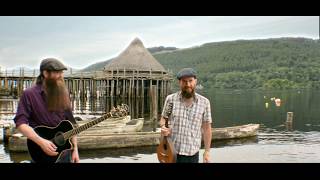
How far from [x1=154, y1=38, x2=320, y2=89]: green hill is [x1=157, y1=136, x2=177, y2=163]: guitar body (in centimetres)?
12738

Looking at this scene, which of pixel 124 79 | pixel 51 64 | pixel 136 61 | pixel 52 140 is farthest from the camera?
pixel 136 61

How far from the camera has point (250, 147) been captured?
Answer: 21.5 m

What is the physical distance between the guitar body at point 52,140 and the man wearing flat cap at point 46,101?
0.15ft

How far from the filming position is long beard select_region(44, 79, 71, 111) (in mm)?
3908

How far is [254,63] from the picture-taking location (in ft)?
489

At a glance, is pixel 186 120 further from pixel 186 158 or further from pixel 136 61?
pixel 136 61

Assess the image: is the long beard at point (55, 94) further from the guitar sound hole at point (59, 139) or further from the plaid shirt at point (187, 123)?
the plaid shirt at point (187, 123)

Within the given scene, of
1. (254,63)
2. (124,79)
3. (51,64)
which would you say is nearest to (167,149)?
(51,64)

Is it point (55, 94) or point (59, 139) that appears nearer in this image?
point (55, 94)

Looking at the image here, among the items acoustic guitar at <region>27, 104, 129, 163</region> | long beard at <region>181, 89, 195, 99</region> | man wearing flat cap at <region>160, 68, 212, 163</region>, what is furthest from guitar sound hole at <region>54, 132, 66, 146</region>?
long beard at <region>181, 89, 195, 99</region>

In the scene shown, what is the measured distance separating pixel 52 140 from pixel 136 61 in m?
49.5

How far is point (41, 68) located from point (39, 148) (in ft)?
2.32
